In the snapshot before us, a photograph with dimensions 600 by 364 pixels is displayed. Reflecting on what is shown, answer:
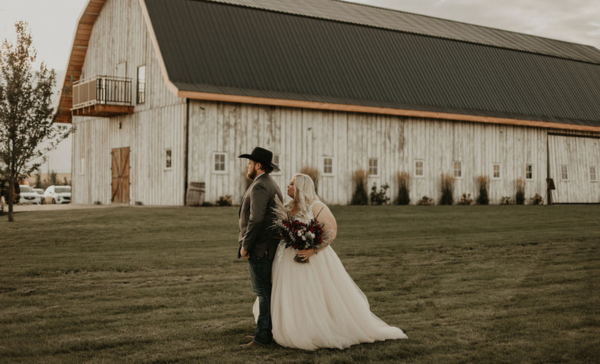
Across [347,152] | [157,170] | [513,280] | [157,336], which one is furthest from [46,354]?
[347,152]

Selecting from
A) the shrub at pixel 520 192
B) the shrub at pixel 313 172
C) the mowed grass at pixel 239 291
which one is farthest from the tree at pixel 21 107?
the shrub at pixel 520 192

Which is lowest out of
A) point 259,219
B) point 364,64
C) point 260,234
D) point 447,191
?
point 260,234

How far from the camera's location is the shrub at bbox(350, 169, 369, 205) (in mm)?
27500

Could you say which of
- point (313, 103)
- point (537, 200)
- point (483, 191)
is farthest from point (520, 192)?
point (313, 103)

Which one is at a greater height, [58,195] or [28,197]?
[58,195]

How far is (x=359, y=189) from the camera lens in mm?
27531

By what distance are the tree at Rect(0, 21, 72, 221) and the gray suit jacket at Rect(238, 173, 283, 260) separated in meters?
15.4

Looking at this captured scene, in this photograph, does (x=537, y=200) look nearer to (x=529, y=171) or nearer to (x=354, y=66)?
(x=529, y=171)

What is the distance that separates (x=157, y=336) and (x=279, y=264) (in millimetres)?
1559

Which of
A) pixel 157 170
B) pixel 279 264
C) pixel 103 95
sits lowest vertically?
pixel 279 264

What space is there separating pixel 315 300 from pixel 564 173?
1208 inches

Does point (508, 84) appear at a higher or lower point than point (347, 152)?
higher

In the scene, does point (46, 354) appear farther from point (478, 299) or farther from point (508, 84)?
point (508, 84)

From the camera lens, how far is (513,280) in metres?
11.2
